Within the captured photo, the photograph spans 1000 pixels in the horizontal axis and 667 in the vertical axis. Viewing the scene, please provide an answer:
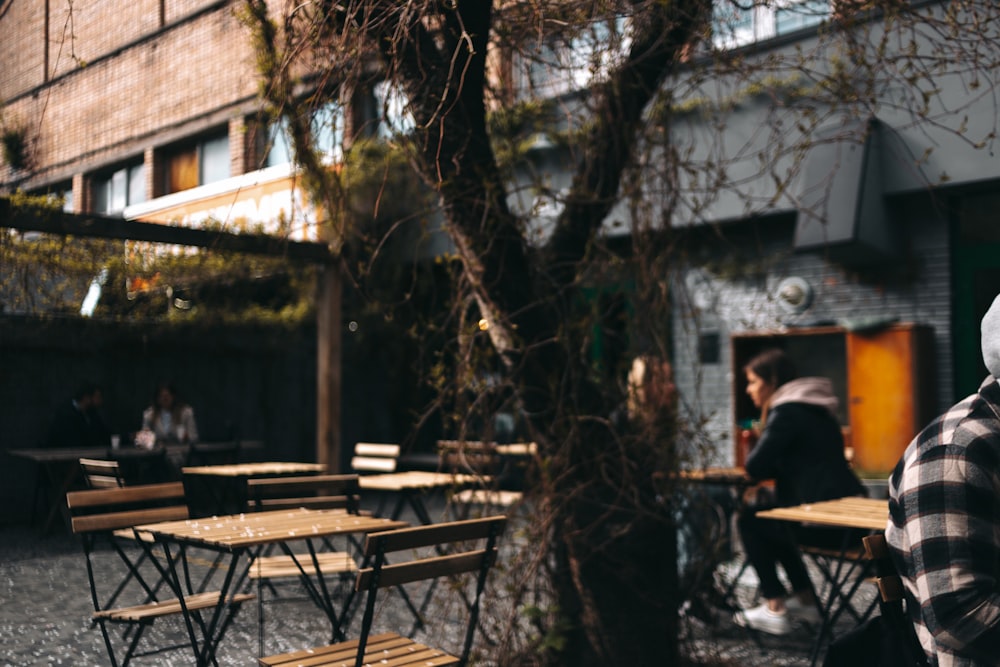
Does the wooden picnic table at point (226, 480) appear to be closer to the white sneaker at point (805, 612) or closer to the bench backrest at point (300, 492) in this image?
the bench backrest at point (300, 492)

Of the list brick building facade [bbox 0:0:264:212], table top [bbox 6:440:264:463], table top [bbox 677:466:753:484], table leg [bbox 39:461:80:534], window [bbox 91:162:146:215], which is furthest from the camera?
window [bbox 91:162:146:215]

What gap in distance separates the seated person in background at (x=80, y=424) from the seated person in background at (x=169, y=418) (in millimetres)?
522

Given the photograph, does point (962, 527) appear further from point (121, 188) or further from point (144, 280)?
point (121, 188)

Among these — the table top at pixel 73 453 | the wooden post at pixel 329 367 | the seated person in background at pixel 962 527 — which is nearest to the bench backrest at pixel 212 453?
the table top at pixel 73 453

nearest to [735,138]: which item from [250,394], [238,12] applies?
[250,394]

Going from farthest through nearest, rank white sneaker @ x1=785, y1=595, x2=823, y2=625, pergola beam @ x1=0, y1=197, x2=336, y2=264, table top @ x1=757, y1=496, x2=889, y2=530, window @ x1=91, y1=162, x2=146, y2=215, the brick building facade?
window @ x1=91, y1=162, x2=146, y2=215 < pergola beam @ x1=0, y1=197, x2=336, y2=264 < white sneaker @ x1=785, y1=595, x2=823, y2=625 < the brick building facade < table top @ x1=757, y1=496, x2=889, y2=530

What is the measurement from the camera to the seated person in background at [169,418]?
34.6 feet

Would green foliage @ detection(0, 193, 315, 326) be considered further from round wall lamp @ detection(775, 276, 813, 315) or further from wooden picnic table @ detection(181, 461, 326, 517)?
round wall lamp @ detection(775, 276, 813, 315)

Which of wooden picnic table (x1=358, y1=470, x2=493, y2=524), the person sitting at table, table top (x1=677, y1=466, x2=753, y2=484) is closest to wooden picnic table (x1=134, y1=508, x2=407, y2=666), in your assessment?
wooden picnic table (x1=358, y1=470, x2=493, y2=524)

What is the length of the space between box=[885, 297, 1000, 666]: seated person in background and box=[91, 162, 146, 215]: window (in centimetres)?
1239

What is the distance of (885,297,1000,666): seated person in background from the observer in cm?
211

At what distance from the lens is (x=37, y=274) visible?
969 cm

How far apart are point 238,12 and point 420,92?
115 cm

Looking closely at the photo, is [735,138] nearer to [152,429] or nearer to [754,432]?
[754,432]
